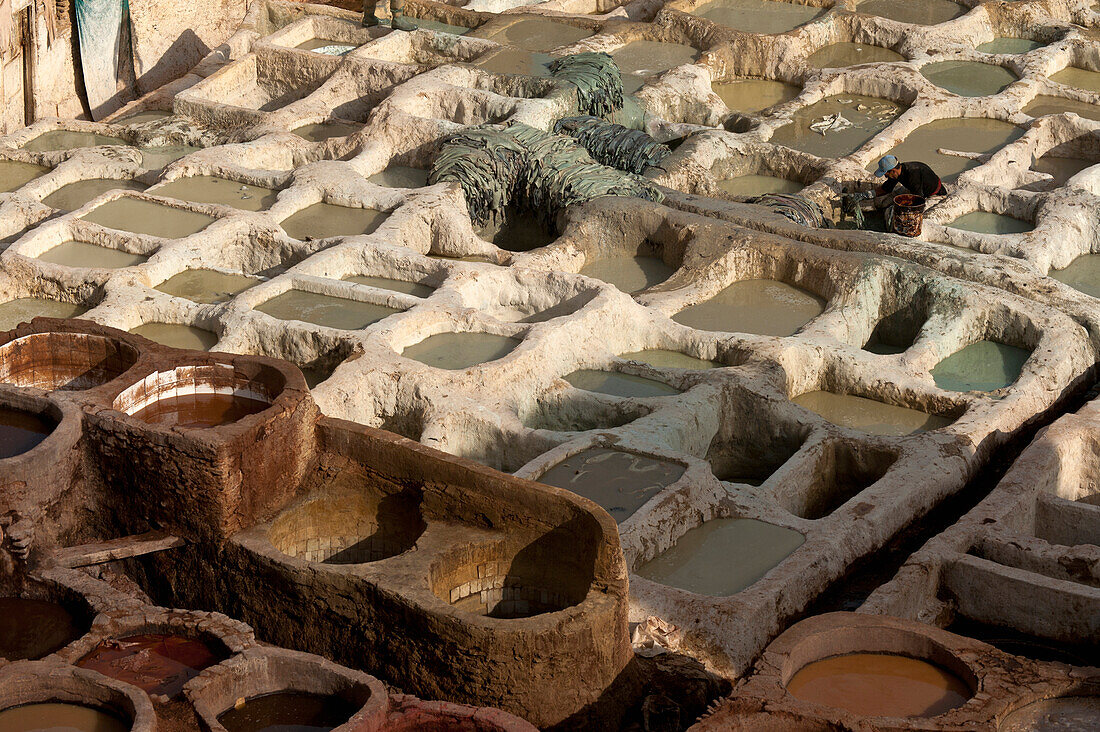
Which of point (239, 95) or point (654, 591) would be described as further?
point (239, 95)

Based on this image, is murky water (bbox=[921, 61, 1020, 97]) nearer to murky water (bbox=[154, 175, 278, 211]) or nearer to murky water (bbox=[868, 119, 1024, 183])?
murky water (bbox=[868, 119, 1024, 183])

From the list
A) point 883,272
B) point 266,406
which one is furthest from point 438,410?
point 883,272

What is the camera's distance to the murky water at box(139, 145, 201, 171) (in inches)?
637

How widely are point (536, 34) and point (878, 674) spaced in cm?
1324

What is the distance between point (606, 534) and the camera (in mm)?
→ 8031

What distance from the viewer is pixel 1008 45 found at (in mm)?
19750

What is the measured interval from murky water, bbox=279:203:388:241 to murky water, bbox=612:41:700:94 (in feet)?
15.8

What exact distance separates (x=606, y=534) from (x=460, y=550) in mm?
952

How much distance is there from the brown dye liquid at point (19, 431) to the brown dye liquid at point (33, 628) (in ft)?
3.19

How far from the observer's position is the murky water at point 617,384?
1188cm

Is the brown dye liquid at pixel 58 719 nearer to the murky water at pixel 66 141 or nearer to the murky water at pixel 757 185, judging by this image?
the murky water at pixel 66 141

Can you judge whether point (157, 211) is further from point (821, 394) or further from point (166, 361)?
point (821, 394)

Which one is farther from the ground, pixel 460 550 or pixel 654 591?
pixel 460 550

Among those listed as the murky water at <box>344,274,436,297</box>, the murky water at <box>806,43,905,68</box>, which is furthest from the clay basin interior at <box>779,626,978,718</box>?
the murky water at <box>806,43,905,68</box>
